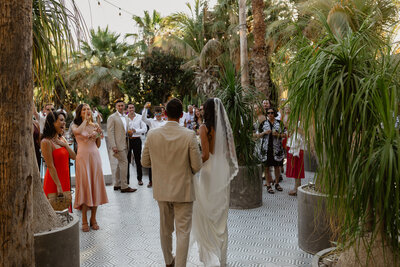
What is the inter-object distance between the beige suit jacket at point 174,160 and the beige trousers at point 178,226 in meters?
0.13

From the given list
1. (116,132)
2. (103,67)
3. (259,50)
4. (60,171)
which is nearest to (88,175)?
(60,171)

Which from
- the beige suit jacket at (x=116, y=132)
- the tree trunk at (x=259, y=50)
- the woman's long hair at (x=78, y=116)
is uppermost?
the tree trunk at (x=259, y=50)

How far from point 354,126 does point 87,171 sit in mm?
4464

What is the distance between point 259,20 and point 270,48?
7199mm

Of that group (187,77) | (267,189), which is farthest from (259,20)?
(187,77)

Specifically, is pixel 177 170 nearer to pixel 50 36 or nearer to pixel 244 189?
pixel 50 36

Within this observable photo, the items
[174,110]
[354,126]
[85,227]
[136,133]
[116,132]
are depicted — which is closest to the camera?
[354,126]

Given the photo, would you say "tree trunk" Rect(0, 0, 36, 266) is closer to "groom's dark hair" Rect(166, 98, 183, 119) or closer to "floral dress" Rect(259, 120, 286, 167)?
"groom's dark hair" Rect(166, 98, 183, 119)

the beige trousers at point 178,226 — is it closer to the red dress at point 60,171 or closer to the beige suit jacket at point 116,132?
the red dress at point 60,171

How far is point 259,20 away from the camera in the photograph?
13.4 m

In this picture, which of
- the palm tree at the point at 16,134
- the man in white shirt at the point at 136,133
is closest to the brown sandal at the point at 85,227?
the palm tree at the point at 16,134

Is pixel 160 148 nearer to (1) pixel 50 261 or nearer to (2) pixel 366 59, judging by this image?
(1) pixel 50 261

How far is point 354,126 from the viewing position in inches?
110

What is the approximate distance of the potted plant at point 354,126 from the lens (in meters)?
2.48
